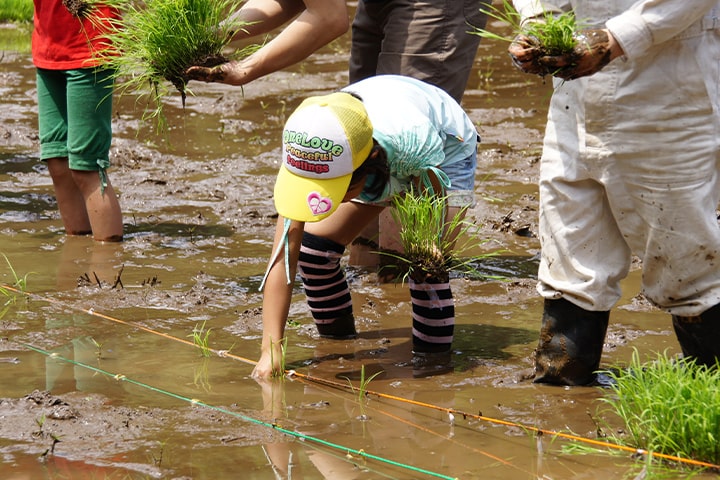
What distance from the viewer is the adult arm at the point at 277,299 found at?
11.8ft

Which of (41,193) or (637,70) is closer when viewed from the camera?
(637,70)

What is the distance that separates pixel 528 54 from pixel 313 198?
2.68 ft

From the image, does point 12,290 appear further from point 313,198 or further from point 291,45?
point 313,198

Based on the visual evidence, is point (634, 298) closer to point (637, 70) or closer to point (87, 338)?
point (637, 70)

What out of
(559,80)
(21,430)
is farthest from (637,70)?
(21,430)

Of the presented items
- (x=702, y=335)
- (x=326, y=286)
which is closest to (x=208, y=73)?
(x=326, y=286)

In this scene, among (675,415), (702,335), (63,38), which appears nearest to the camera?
(675,415)

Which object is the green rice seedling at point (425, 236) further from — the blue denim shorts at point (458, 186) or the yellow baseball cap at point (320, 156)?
the yellow baseball cap at point (320, 156)

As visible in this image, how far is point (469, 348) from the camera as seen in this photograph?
4035 mm

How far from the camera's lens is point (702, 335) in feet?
11.2

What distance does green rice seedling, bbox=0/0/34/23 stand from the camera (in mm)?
11383

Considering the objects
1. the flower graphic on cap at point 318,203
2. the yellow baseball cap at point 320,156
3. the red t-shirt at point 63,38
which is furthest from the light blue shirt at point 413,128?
the red t-shirt at point 63,38

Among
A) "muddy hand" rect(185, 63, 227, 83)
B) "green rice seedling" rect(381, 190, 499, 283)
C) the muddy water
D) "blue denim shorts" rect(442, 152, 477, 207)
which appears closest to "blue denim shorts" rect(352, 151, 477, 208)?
"blue denim shorts" rect(442, 152, 477, 207)

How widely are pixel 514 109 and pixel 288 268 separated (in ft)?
14.6
